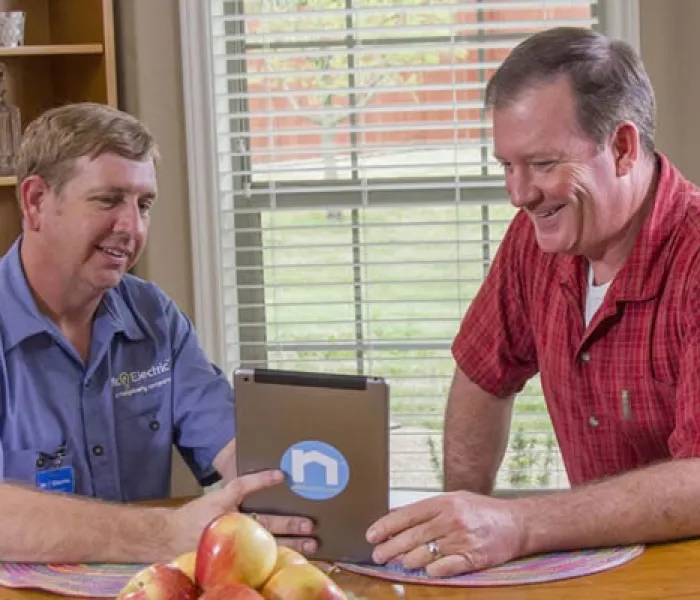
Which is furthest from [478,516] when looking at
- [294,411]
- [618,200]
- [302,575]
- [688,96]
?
[688,96]

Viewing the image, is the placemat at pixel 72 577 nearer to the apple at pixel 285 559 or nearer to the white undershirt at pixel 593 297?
the apple at pixel 285 559

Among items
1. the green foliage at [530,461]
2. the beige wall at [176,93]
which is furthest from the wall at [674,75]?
the green foliage at [530,461]

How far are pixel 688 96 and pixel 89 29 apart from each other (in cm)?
153

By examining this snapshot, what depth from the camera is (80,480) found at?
228cm

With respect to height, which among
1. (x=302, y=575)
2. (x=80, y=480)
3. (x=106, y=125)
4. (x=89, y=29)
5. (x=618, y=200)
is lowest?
(x=80, y=480)

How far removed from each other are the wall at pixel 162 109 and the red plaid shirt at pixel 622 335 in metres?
1.27

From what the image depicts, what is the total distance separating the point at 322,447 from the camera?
1.70 meters

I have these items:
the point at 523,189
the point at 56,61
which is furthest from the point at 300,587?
the point at 56,61

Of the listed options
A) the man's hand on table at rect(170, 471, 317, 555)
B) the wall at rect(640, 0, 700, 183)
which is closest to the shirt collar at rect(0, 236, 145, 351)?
the man's hand on table at rect(170, 471, 317, 555)

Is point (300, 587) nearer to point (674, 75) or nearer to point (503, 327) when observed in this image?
point (503, 327)

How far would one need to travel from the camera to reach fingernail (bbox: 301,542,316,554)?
175cm

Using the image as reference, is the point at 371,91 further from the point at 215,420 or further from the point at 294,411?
the point at 294,411

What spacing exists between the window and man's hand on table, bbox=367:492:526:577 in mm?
1638

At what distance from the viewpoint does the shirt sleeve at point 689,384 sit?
6.10 ft
